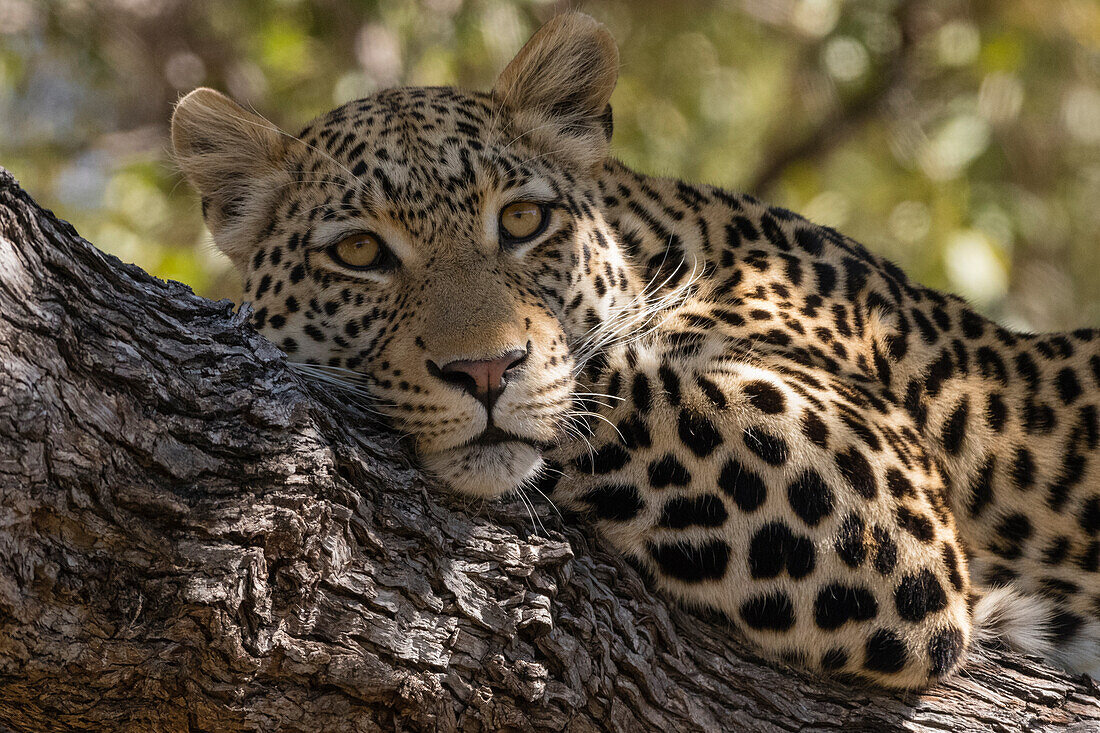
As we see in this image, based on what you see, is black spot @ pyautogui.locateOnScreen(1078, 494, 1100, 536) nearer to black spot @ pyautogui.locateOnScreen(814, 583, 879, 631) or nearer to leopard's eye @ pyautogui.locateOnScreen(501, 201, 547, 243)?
black spot @ pyautogui.locateOnScreen(814, 583, 879, 631)

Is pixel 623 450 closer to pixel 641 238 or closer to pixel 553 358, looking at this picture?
pixel 553 358

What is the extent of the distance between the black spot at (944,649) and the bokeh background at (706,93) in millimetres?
6367

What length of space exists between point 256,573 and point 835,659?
2.11 metres

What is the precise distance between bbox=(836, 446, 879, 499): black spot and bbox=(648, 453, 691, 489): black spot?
579 mm

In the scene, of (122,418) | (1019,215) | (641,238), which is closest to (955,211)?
(1019,215)

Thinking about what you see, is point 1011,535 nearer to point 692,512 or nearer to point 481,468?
point 692,512

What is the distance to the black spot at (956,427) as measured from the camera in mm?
4926

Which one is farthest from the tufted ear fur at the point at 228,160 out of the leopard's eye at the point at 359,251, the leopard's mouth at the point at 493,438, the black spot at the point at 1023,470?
the black spot at the point at 1023,470

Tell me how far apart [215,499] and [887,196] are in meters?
13.0

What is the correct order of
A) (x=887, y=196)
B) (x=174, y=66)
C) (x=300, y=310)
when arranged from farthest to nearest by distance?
(x=887, y=196) < (x=174, y=66) < (x=300, y=310)

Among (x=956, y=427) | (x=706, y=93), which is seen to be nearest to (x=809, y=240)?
(x=956, y=427)

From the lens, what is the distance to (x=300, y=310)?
4.51 m

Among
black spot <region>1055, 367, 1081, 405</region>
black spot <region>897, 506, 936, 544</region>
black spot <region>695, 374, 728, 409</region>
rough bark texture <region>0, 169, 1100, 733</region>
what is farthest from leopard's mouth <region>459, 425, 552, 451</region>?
black spot <region>1055, 367, 1081, 405</region>

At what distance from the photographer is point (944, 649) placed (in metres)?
4.00
